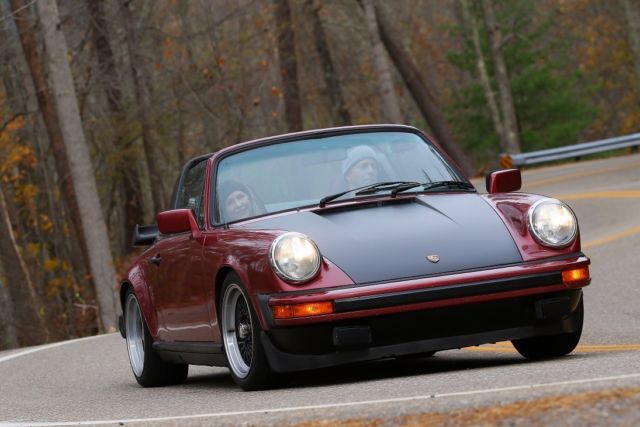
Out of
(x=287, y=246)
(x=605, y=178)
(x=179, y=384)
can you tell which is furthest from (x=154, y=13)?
(x=287, y=246)

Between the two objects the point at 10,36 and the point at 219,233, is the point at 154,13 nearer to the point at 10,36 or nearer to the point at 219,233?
the point at 10,36

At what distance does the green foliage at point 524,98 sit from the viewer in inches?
2165

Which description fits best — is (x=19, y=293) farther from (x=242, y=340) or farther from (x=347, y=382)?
(x=347, y=382)

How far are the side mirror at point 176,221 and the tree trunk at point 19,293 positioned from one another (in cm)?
2112

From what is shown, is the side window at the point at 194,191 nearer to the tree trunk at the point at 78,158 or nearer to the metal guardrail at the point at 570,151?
the tree trunk at the point at 78,158

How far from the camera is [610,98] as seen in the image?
83.2 meters

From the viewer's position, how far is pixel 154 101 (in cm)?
3812

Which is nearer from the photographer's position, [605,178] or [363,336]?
→ [363,336]

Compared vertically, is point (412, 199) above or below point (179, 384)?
above

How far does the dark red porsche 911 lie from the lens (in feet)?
22.9

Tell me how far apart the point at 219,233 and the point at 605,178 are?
2207 centimetres

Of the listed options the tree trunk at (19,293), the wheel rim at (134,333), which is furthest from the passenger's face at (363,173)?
the tree trunk at (19,293)

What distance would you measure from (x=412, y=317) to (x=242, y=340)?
1.08 meters

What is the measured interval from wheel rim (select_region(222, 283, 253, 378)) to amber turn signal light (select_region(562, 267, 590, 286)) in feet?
5.55
